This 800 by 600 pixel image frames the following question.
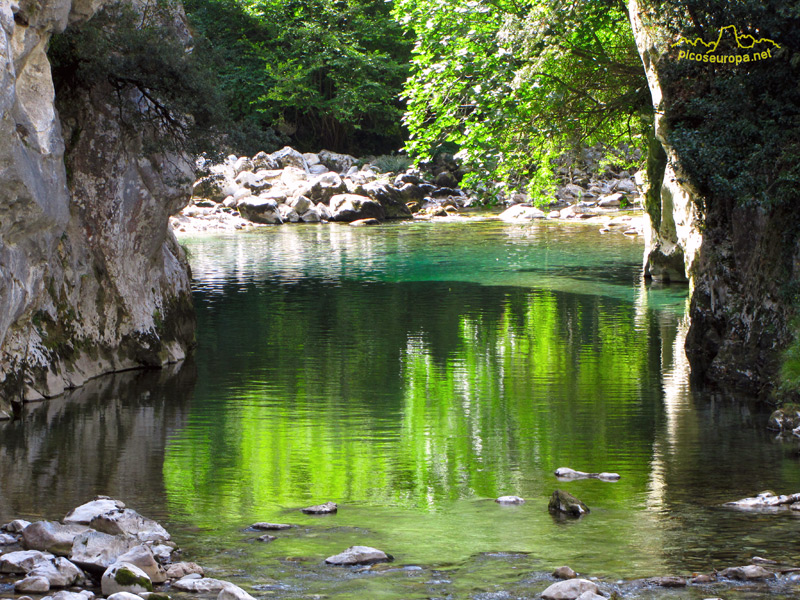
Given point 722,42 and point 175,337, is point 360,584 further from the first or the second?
point 175,337

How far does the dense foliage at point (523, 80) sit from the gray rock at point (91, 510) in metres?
16.9

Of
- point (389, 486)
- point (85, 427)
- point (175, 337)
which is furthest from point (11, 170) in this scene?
point (175, 337)

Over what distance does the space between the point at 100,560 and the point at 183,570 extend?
663 millimetres

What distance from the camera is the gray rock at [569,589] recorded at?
7.63 m

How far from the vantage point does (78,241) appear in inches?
680

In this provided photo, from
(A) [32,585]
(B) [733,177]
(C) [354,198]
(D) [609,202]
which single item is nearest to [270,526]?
(A) [32,585]

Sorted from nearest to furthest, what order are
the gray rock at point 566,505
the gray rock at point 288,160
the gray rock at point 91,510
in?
the gray rock at point 91,510, the gray rock at point 566,505, the gray rock at point 288,160

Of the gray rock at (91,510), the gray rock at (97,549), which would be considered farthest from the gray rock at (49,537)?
the gray rock at (91,510)

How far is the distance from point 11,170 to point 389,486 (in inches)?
227

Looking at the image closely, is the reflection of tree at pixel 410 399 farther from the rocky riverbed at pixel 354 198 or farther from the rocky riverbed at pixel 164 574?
the rocky riverbed at pixel 354 198

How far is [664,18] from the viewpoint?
16672mm

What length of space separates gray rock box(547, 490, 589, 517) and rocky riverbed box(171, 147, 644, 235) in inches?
1447

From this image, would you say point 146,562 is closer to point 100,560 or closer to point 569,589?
point 100,560

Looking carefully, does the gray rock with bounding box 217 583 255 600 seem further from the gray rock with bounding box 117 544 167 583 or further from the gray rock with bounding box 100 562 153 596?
the gray rock with bounding box 117 544 167 583
